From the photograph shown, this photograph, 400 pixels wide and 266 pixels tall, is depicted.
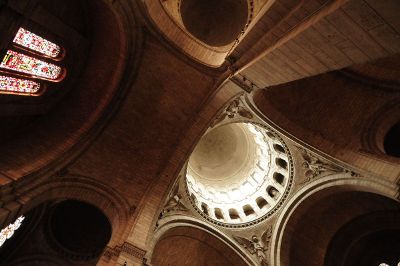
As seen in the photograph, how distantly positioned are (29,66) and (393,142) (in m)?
11.1

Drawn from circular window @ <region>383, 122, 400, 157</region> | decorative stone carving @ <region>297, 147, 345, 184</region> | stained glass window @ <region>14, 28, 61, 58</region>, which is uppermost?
circular window @ <region>383, 122, 400, 157</region>

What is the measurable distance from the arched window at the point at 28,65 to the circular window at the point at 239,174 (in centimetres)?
579

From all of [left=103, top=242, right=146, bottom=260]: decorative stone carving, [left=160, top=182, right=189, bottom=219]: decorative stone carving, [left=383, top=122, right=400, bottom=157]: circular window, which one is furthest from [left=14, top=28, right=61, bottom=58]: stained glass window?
[left=383, top=122, right=400, bottom=157]: circular window

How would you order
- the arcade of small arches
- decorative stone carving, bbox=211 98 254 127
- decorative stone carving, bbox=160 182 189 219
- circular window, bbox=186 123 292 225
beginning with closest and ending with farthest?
the arcade of small arches < decorative stone carving, bbox=211 98 254 127 < decorative stone carving, bbox=160 182 189 219 < circular window, bbox=186 123 292 225

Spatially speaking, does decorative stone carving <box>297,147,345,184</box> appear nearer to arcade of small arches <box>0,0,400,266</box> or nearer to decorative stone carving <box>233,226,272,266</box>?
arcade of small arches <box>0,0,400,266</box>

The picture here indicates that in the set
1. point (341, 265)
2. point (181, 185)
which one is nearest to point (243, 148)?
point (181, 185)

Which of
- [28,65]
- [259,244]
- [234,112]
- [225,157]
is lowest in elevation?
[259,244]

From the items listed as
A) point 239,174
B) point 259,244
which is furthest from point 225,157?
point 259,244

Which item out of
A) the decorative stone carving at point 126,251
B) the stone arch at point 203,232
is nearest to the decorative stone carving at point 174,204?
the stone arch at point 203,232

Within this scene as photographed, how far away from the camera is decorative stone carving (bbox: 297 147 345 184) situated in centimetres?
902

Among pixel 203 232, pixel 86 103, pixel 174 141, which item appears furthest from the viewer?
pixel 203 232

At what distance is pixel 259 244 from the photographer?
33.3 feet

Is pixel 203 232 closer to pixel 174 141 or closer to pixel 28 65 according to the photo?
pixel 174 141

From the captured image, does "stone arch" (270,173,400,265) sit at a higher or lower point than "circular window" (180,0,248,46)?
lower
